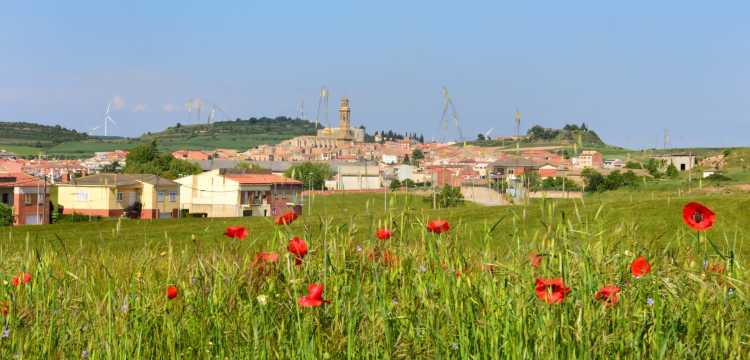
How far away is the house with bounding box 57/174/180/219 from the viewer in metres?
55.9

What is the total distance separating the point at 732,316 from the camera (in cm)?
347

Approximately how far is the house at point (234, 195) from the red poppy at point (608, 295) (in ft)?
181

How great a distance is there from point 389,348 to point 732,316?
4.77ft

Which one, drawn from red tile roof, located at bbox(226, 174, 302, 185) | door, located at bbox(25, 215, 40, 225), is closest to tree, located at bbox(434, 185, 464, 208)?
red tile roof, located at bbox(226, 174, 302, 185)

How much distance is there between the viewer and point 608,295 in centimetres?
311

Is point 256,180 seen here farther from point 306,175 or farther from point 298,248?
point 298,248

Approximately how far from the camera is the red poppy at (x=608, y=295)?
3.04 metres

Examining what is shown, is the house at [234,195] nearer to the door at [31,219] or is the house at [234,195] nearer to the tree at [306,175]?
the tree at [306,175]

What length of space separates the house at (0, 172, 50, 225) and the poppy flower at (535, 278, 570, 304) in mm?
49592

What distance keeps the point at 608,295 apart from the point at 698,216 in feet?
1.80

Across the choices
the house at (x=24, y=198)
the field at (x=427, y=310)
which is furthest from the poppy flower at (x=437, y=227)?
the house at (x=24, y=198)

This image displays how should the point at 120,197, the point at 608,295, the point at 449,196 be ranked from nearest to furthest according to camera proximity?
the point at 608,295 < the point at 449,196 < the point at 120,197

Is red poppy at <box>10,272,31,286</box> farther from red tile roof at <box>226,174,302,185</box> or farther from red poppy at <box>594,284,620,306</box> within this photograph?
red tile roof at <box>226,174,302,185</box>

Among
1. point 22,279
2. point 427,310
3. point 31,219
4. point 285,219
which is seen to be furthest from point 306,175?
point 31,219
